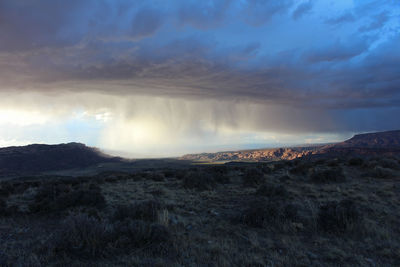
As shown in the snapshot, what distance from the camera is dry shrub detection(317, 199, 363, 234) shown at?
7.64 metres

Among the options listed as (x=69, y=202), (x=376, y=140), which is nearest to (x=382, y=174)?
(x=69, y=202)

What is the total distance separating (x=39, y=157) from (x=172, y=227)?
11627cm

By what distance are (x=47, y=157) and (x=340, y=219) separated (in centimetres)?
12033

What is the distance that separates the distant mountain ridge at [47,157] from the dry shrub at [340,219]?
102 metres

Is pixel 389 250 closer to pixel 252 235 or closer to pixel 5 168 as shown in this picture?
pixel 252 235

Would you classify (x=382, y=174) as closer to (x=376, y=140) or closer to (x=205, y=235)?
(x=205, y=235)

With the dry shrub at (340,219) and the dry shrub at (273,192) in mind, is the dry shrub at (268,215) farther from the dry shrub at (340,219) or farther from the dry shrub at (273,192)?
the dry shrub at (273,192)

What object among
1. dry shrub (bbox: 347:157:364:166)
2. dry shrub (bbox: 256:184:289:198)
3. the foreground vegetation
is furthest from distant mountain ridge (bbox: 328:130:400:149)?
the foreground vegetation

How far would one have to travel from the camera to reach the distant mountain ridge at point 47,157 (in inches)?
3526

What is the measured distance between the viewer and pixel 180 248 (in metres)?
6.32

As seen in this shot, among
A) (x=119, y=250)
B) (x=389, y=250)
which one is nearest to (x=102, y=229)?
(x=119, y=250)

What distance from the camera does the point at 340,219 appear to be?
786 cm

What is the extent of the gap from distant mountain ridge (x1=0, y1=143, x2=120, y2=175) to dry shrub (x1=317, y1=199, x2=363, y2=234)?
102 m

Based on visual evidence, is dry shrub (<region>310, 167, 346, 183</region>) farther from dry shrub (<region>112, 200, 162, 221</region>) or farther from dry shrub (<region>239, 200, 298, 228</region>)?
dry shrub (<region>112, 200, 162, 221</region>)
